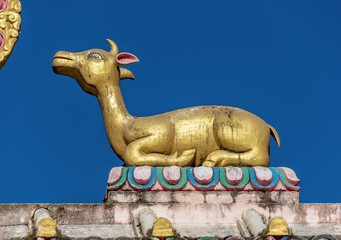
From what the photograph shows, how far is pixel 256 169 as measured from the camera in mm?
10805

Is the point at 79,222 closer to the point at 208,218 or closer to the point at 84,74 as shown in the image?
the point at 208,218

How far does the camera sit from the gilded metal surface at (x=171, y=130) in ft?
36.7

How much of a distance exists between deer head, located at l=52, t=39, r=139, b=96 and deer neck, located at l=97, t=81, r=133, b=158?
12cm

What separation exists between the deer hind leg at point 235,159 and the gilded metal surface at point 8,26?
4.04 metres

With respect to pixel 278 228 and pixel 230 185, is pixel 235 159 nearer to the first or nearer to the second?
pixel 230 185

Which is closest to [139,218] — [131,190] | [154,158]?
[131,190]

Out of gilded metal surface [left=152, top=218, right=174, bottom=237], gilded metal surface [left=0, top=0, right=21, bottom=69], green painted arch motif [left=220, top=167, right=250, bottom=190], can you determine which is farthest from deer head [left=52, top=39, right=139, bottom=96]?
gilded metal surface [left=152, top=218, right=174, bottom=237]

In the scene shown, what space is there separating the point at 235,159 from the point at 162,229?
2901 millimetres

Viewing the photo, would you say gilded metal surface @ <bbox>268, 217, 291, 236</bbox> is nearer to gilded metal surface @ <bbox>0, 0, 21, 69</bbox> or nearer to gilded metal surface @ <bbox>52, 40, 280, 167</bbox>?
gilded metal surface @ <bbox>52, 40, 280, 167</bbox>

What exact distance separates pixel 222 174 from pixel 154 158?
45.4 inches

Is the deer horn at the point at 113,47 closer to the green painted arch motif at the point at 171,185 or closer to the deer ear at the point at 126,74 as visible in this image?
the deer ear at the point at 126,74

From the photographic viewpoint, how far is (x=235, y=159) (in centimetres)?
1117

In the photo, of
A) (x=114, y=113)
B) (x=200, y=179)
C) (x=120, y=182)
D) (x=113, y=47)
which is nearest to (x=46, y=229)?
(x=120, y=182)

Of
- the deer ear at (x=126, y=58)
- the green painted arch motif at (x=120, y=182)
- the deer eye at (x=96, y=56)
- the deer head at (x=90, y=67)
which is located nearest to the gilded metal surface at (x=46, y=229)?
the green painted arch motif at (x=120, y=182)
